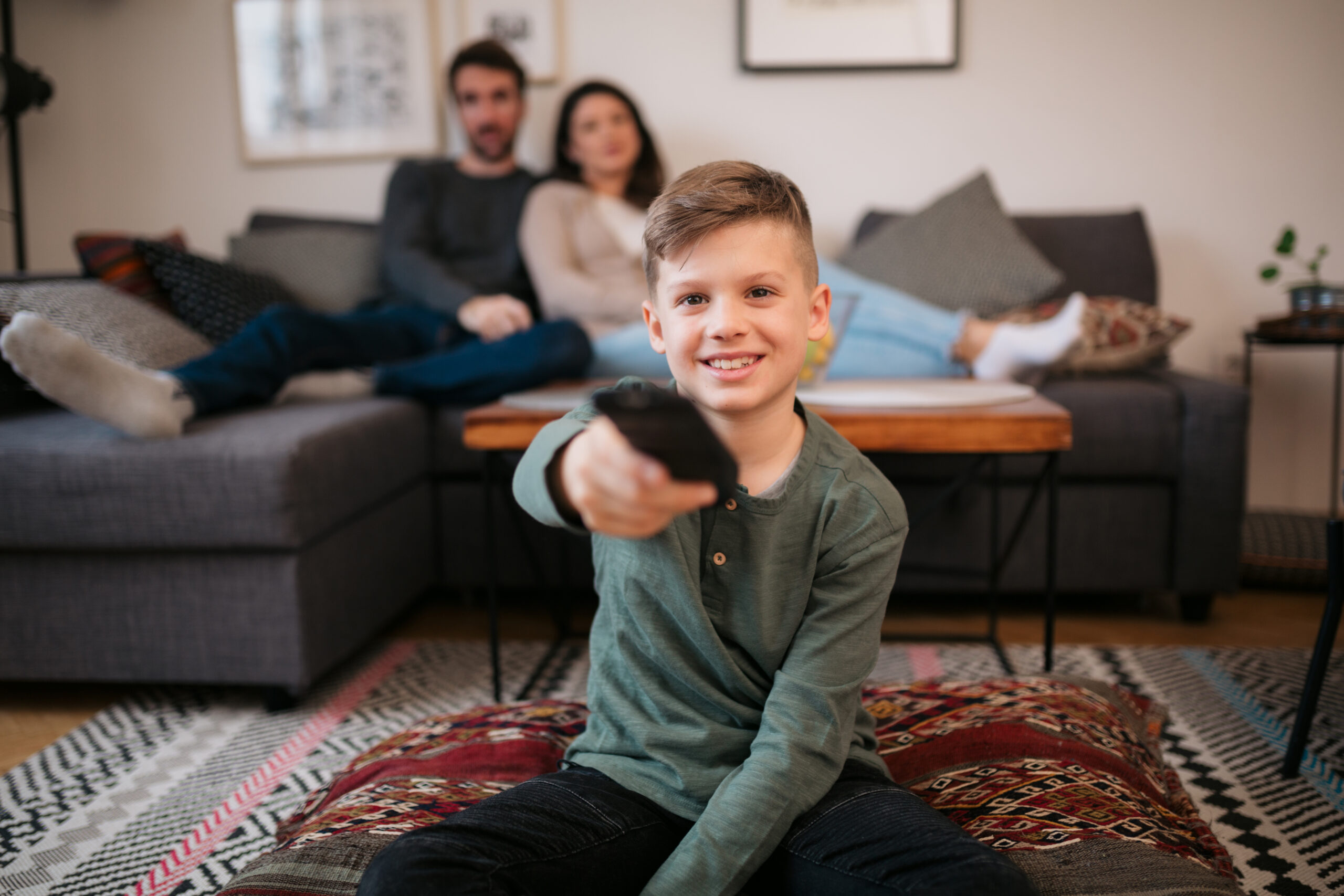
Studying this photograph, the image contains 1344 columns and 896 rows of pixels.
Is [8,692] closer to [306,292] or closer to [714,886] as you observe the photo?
[306,292]

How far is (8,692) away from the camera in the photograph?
5.28 ft

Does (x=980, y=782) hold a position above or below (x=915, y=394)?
below

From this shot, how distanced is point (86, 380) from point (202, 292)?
683 mm

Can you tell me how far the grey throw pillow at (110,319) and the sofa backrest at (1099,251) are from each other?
1962mm

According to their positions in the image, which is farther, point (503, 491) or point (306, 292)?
point (306, 292)

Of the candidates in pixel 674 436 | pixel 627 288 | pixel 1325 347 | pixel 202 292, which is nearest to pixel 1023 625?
pixel 627 288

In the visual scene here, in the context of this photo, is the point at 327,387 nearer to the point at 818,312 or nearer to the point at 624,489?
the point at 818,312

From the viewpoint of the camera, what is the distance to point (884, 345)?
1904mm

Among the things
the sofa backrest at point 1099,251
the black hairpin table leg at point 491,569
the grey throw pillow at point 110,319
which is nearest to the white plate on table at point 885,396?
the black hairpin table leg at point 491,569

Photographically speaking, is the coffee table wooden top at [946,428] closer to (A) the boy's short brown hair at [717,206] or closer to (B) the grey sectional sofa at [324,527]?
(B) the grey sectional sofa at [324,527]

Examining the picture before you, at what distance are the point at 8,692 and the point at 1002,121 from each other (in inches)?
103

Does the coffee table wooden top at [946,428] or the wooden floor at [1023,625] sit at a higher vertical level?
the coffee table wooden top at [946,428]

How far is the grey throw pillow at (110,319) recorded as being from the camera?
163 cm

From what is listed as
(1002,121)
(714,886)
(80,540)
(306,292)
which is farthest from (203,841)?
(1002,121)
